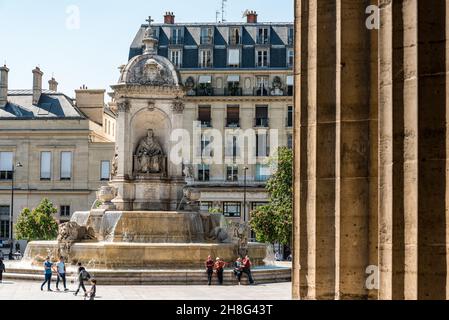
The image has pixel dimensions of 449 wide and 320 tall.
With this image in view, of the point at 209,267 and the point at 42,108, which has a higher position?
the point at 42,108

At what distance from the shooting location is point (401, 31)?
11961 mm

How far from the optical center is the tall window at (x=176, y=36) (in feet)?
318

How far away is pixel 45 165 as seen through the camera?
96.4m

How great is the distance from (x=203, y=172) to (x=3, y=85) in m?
21.2

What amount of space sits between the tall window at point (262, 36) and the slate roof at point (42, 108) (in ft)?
57.8

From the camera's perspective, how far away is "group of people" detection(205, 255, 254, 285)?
122 ft

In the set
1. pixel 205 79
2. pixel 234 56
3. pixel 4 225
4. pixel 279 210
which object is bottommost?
pixel 4 225

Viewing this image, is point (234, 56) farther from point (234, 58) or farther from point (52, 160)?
point (52, 160)

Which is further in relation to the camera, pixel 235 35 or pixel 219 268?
pixel 235 35

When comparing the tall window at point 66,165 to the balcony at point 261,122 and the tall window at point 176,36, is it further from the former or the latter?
the balcony at point 261,122

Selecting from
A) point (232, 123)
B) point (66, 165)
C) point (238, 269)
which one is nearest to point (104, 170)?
point (66, 165)

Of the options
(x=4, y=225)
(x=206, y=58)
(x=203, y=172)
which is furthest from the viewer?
(x=206, y=58)

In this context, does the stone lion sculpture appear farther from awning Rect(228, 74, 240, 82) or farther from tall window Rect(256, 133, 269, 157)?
awning Rect(228, 74, 240, 82)
